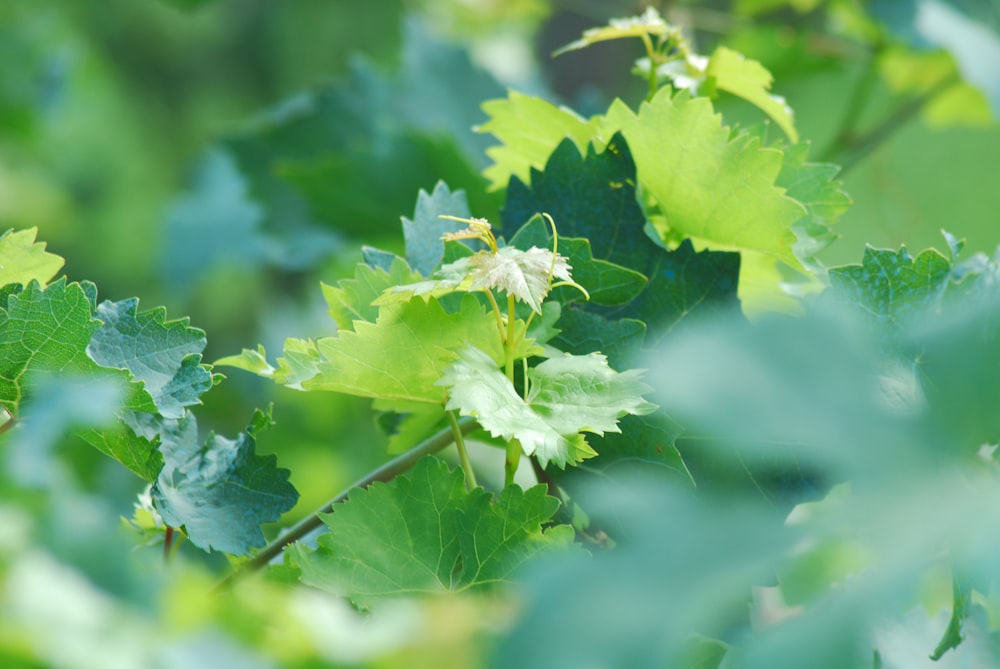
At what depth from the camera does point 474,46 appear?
1.12 metres

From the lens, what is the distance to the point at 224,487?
28 cm

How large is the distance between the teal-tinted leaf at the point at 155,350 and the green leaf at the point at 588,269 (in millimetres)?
93

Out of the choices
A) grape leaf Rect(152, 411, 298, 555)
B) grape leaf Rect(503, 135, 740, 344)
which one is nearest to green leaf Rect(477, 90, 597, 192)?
grape leaf Rect(503, 135, 740, 344)

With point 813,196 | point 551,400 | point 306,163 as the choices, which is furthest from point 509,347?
point 306,163

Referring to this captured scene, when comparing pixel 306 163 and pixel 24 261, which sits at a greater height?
pixel 24 261

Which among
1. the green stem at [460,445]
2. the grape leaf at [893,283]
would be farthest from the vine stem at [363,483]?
the grape leaf at [893,283]

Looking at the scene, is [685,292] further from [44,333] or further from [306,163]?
[306,163]

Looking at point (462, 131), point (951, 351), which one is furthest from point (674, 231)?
point (462, 131)

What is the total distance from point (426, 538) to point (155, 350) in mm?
91

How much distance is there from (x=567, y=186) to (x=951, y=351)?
0.16 meters

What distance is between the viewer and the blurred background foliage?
13 cm

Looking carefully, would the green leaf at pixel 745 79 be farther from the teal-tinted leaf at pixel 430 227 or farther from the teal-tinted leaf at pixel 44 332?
the teal-tinted leaf at pixel 44 332

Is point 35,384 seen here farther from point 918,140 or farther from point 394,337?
point 918,140

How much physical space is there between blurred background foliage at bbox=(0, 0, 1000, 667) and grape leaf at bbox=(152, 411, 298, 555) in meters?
0.02
